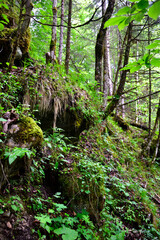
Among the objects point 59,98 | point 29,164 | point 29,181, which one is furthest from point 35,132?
point 59,98

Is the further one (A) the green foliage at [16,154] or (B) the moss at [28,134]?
(B) the moss at [28,134]

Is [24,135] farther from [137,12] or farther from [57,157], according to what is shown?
[137,12]

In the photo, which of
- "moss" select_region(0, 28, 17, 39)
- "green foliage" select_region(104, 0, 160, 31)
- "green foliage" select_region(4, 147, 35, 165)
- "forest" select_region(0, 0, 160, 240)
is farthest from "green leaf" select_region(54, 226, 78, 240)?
"moss" select_region(0, 28, 17, 39)

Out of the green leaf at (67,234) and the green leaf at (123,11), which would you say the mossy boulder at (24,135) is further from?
the green leaf at (123,11)

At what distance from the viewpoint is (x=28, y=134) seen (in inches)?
89.6

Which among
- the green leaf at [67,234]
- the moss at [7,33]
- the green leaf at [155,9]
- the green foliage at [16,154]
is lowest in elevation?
the green leaf at [67,234]

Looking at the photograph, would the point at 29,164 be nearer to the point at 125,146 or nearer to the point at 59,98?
the point at 59,98

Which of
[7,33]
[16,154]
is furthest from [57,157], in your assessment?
[7,33]

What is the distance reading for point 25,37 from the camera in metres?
4.11

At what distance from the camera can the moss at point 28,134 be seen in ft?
7.21

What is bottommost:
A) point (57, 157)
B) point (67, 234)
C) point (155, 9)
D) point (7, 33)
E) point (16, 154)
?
point (67, 234)

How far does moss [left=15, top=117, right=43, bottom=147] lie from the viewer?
2197 millimetres

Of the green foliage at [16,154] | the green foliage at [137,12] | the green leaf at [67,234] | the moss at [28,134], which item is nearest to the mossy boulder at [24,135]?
the moss at [28,134]

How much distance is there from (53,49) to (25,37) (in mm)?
1032
